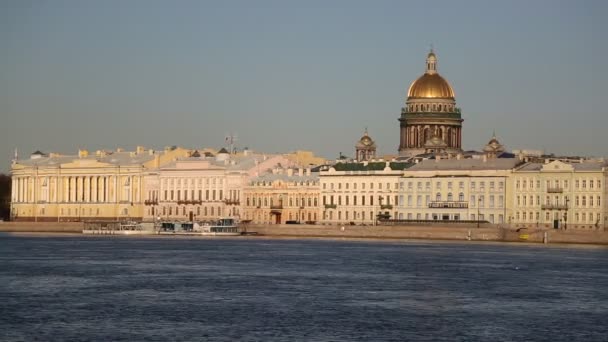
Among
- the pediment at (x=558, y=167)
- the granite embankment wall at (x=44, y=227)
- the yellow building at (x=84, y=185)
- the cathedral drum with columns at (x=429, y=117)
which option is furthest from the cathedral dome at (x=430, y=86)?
the granite embankment wall at (x=44, y=227)

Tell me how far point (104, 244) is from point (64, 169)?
3546cm

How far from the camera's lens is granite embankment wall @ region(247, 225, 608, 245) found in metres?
82.7

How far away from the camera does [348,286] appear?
4891 centimetres

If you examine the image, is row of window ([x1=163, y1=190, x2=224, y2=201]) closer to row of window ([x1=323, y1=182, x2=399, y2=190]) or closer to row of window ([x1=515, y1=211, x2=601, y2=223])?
row of window ([x1=323, y1=182, x2=399, y2=190])

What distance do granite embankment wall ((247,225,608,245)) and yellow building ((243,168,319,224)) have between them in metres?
4.31

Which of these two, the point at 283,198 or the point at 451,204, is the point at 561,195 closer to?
the point at 451,204

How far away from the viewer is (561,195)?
90.2 meters

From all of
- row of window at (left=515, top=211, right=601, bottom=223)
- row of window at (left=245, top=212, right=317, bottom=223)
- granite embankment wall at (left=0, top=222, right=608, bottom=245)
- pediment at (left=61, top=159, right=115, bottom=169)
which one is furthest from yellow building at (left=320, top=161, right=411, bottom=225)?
pediment at (left=61, top=159, right=115, bottom=169)

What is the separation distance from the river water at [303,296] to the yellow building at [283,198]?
3360cm

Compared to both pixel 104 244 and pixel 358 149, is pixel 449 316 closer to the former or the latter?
pixel 104 244

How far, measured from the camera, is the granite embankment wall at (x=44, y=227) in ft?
375

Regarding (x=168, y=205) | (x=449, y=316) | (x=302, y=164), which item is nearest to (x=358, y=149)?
(x=302, y=164)

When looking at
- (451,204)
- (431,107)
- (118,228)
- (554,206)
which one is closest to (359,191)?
(451,204)

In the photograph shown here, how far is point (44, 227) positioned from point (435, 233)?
34.4m
